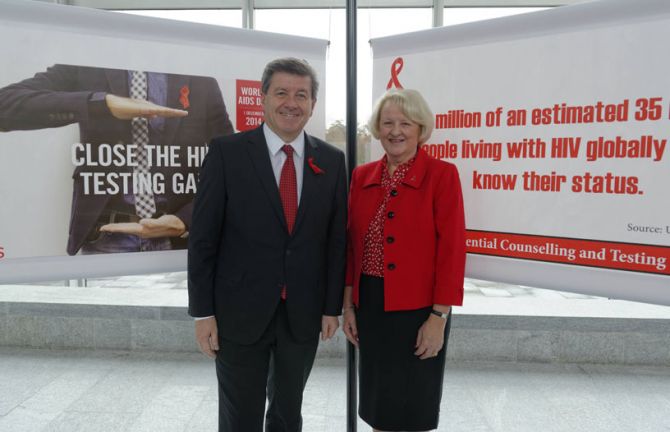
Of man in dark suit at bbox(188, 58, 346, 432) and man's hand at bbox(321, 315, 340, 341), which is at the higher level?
man in dark suit at bbox(188, 58, 346, 432)

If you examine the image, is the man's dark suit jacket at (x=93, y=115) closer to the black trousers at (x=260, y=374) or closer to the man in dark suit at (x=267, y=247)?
the man in dark suit at (x=267, y=247)

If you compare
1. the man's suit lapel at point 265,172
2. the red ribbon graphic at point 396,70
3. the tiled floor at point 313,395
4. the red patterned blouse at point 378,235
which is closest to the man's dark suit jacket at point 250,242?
the man's suit lapel at point 265,172

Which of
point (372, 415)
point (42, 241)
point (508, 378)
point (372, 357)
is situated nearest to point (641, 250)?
point (372, 357)

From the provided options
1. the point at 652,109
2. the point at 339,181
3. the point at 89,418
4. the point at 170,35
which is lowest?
the point at 89,418

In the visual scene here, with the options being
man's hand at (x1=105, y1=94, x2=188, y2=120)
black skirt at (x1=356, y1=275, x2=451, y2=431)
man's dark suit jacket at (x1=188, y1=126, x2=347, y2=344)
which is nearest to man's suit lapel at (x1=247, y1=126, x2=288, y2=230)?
man's dark suit jacket at (x1=188, y1=126, x2=347, y2=344)

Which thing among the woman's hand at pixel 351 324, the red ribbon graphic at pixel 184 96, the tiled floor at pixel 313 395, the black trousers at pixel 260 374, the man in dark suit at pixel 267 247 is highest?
the red ribbon graphic at pixel 184 96

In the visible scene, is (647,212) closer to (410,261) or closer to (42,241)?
(410,261)

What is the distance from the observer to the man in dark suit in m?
1.68

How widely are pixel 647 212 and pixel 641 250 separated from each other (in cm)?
14

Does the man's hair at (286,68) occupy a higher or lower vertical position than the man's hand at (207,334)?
higher

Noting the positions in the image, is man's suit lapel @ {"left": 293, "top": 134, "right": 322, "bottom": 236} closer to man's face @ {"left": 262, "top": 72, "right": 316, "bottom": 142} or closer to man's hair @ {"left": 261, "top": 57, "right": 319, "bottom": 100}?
man's face @ {"left": 262, "top": 72, "right": 316, "bottom": 142}

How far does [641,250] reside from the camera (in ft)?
5.57

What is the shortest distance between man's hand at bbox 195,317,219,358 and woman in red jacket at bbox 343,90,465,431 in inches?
21.4

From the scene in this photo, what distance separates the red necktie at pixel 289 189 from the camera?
5.68ft
